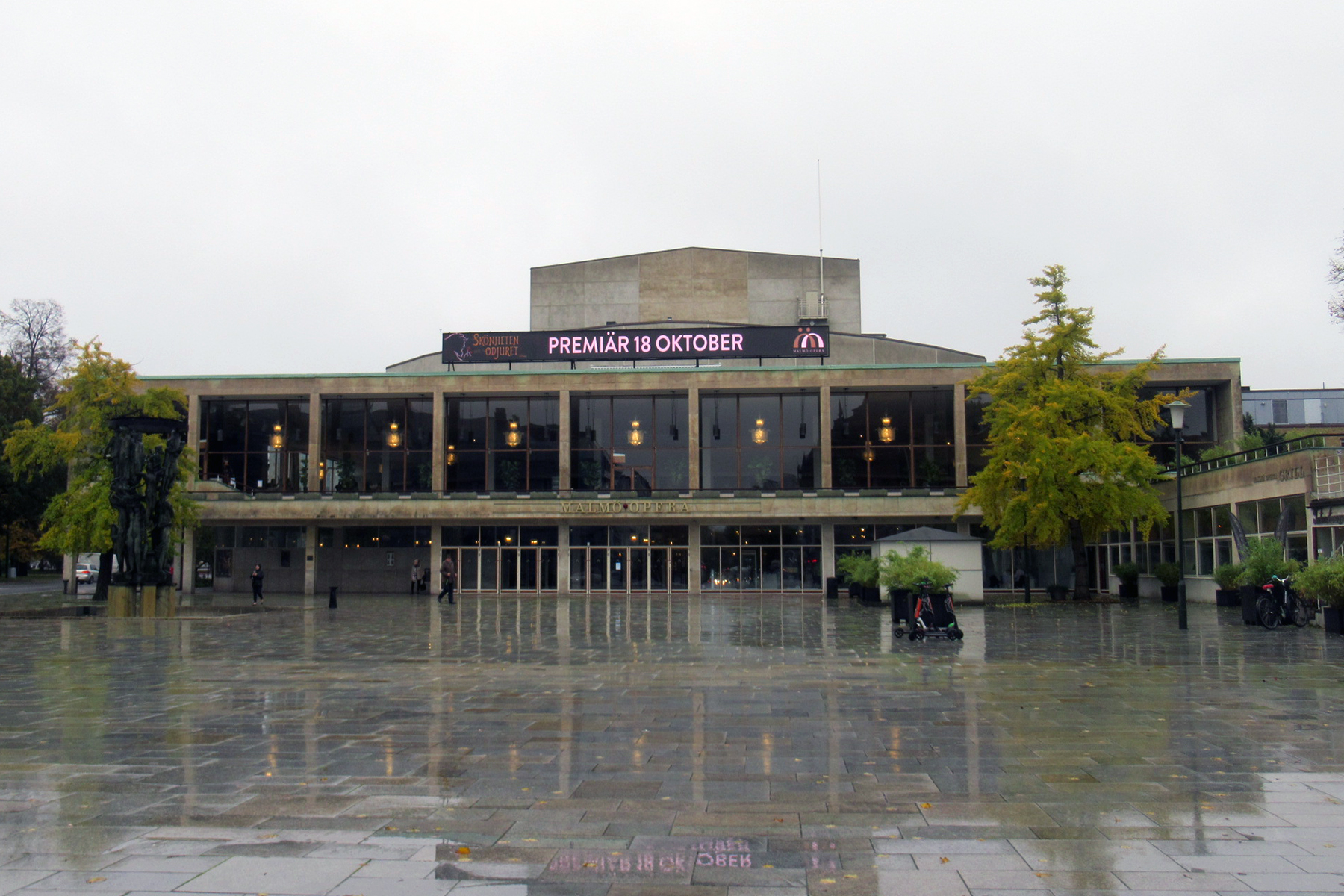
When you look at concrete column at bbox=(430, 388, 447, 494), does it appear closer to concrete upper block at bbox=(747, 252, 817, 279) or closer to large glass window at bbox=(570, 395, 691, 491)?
large glass window at bbox=(570, 395, 691, 491)

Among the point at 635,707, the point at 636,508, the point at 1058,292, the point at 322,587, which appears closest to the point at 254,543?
the point at 322,587

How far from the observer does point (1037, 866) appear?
6078mm

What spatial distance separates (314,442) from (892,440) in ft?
92.3

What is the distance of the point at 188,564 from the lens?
48.2 m

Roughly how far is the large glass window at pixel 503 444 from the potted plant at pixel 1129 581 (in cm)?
2526

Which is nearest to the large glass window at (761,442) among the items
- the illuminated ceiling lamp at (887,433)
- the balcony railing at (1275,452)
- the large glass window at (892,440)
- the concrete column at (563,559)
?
the large glass window at (892,440)

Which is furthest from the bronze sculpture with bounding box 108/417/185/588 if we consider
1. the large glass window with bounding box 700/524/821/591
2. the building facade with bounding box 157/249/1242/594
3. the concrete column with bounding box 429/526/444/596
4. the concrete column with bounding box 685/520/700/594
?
the large glass window with bounding box 700/524/821/591

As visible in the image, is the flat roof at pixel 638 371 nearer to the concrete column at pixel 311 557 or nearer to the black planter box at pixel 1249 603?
the concrete column at pixel 311 557

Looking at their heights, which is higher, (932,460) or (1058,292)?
(1058,292)

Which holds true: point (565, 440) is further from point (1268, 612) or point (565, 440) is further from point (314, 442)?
point (1268, 612)

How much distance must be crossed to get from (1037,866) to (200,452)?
50528 mm

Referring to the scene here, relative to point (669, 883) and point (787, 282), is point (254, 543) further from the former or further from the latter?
point (669, 883)

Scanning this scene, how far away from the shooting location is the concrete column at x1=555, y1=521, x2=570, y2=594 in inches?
1857

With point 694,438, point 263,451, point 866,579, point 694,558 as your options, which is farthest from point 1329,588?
point 263,451
